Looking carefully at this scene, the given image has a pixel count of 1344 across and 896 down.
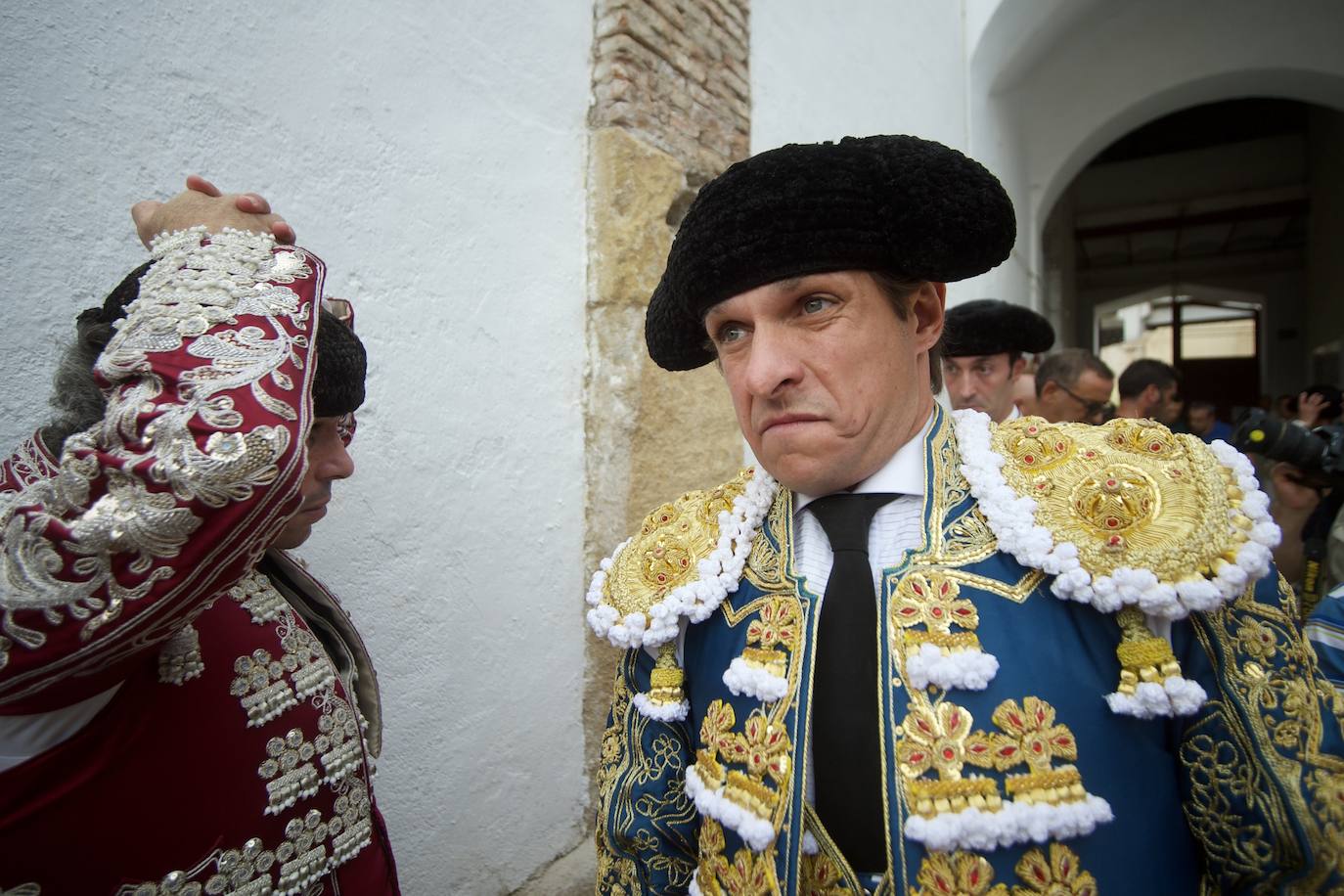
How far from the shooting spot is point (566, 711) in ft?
8.91

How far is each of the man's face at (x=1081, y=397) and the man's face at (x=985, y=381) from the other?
2.20 ft

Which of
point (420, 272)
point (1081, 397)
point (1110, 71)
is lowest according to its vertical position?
point (1081, 397)

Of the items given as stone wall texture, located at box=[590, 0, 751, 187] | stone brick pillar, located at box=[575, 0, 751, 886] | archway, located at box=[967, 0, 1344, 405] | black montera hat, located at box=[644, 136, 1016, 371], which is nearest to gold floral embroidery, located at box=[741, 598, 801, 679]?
black montera hat, located at box=[644, 136, 1016, 371]

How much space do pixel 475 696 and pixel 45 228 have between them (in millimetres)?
1569

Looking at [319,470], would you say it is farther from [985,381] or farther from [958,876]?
[985,381]

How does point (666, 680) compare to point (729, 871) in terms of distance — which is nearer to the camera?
point (729, 871)

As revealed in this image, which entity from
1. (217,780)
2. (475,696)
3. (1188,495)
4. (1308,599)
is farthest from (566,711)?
(1308,599)

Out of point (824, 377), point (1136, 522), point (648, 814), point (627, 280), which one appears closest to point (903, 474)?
point (824, 377)

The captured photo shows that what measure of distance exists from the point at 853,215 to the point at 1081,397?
3.37 meters

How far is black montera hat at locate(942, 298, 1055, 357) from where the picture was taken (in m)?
3.34

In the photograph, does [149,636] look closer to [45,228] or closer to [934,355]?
[45,228]

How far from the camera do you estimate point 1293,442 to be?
2338 mm

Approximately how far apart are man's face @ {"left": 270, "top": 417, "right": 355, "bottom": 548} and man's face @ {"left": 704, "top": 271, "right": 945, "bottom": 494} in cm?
67

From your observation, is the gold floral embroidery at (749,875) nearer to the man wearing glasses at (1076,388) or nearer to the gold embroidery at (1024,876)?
the gold embroidery at (1024,876)
